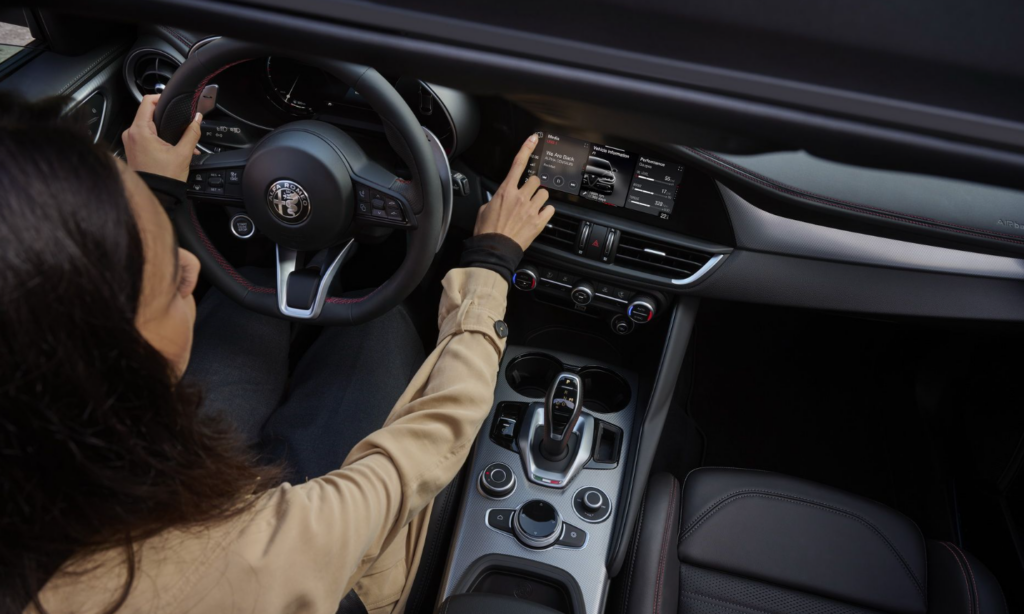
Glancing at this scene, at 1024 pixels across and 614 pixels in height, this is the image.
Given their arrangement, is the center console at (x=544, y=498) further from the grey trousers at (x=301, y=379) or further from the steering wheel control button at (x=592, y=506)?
the grey trousers at (x=301, y=379)

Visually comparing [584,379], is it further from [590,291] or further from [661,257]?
[661,257]

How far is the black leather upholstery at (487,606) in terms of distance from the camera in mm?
972

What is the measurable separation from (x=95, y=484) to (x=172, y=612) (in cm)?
17

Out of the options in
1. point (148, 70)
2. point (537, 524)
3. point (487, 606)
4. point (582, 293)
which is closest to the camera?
point (487, 606)

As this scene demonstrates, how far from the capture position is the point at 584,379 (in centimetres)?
172

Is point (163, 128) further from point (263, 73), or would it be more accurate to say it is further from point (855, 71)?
point (855, 71)

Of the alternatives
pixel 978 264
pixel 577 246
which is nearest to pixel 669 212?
pixel 577 246

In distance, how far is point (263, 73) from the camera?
4.19ft

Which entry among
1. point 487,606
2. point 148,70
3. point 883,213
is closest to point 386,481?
point 487,606

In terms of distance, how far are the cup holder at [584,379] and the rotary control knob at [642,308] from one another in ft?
0.73

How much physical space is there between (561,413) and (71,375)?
104cm

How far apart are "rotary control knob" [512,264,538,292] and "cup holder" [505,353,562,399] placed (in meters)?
0.24

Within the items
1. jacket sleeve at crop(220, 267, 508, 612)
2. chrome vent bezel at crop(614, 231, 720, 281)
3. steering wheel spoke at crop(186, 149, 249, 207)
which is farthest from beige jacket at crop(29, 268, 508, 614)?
steering wheel spoke at crop(186, 149, 249, 207)

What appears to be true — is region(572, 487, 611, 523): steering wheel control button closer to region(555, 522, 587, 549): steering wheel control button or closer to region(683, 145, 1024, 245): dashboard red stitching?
region(555, 522, 587, 549): steering wheel control button
